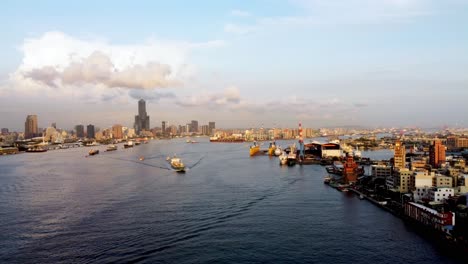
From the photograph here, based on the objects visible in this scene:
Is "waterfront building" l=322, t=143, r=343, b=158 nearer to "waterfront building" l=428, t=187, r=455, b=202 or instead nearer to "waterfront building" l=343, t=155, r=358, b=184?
"waterfront building" l=343, t=155, r=358, b=184

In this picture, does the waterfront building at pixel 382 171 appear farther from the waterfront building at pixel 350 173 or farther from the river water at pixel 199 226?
the river water at pixel 199 226

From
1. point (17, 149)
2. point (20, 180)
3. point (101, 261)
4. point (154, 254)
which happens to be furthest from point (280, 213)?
point (17, 149)

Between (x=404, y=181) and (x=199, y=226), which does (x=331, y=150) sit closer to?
(x=404, y=181)

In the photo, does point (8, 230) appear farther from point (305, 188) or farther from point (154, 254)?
point (305, 188)

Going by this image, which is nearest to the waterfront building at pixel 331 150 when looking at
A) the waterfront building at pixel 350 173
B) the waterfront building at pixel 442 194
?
the waterfront building at pixel 350 173

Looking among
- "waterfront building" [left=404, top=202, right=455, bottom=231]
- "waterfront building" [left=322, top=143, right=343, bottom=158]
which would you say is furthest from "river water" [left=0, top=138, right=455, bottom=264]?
"waterfront building" [left=322, top=143, right=343, bottom=158]

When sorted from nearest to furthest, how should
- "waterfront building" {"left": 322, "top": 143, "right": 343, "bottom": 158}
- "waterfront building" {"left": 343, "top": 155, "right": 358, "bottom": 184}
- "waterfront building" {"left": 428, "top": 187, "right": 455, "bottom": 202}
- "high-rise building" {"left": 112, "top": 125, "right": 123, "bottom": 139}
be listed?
"waterfront building" {"left": 428, "top": 187, "right": 455, "bottom": 202}
"waterfront building" {"left": 343, "top": 155, "right": 358, "bottom": 184}
"waterfront building" {"left": 322, "top": 143, "right": 343, "bottom": 158}
"high-rise building" {"left": 112, "top": 125, "right": 123, "bottom": 139}

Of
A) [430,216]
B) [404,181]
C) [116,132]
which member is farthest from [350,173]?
[116,132]

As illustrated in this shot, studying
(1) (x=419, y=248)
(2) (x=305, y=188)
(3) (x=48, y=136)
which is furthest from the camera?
(3) (x=48, y=136)
